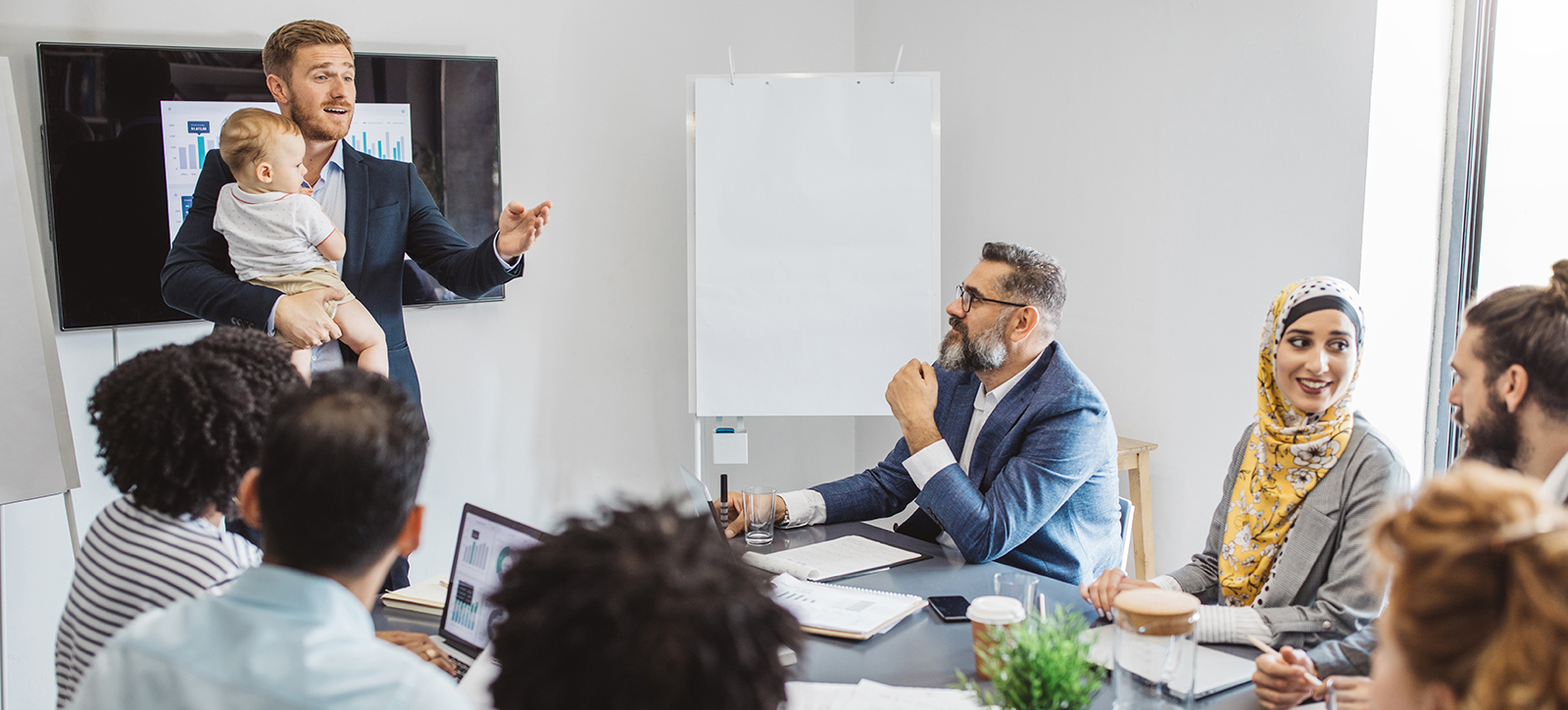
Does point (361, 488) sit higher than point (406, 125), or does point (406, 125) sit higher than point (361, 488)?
point (406, 125)

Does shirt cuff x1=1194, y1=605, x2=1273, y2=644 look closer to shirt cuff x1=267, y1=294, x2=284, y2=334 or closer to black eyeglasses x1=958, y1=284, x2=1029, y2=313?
black eyeglasses x1=958, y1=284, x2=1029, y2=313

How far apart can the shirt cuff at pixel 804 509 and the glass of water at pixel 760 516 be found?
103 mm

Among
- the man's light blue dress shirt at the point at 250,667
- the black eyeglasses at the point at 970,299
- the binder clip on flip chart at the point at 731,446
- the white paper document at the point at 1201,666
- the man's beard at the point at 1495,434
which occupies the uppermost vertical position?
the black eyeglasses at the point at 970,299

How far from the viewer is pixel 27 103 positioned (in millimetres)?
2666

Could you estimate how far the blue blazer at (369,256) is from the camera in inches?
90.3

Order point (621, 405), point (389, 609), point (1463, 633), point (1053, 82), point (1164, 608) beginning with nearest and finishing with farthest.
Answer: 1. point (1463, 633)
2. point (1164, 608)
3. point (389, 609)
4. point (1053, 82)
5. point (621, 405)

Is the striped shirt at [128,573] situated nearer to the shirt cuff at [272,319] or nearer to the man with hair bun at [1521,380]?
the shirt cuff at [272,319]

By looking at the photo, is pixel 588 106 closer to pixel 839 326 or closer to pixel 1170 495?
pixel 839 326

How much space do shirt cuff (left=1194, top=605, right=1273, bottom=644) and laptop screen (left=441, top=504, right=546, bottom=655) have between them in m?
1.05

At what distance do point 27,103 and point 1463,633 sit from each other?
3.29m

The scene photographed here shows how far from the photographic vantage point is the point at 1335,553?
1.69 meters

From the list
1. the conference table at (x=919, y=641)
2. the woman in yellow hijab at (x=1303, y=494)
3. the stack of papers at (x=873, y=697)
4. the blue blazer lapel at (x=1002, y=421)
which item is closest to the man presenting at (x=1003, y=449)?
the blue blazer lapel at (x=1002, y=421)

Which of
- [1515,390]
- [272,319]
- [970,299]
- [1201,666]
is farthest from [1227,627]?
[272,319]

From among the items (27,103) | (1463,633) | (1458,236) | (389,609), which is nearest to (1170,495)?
(1458,236)
